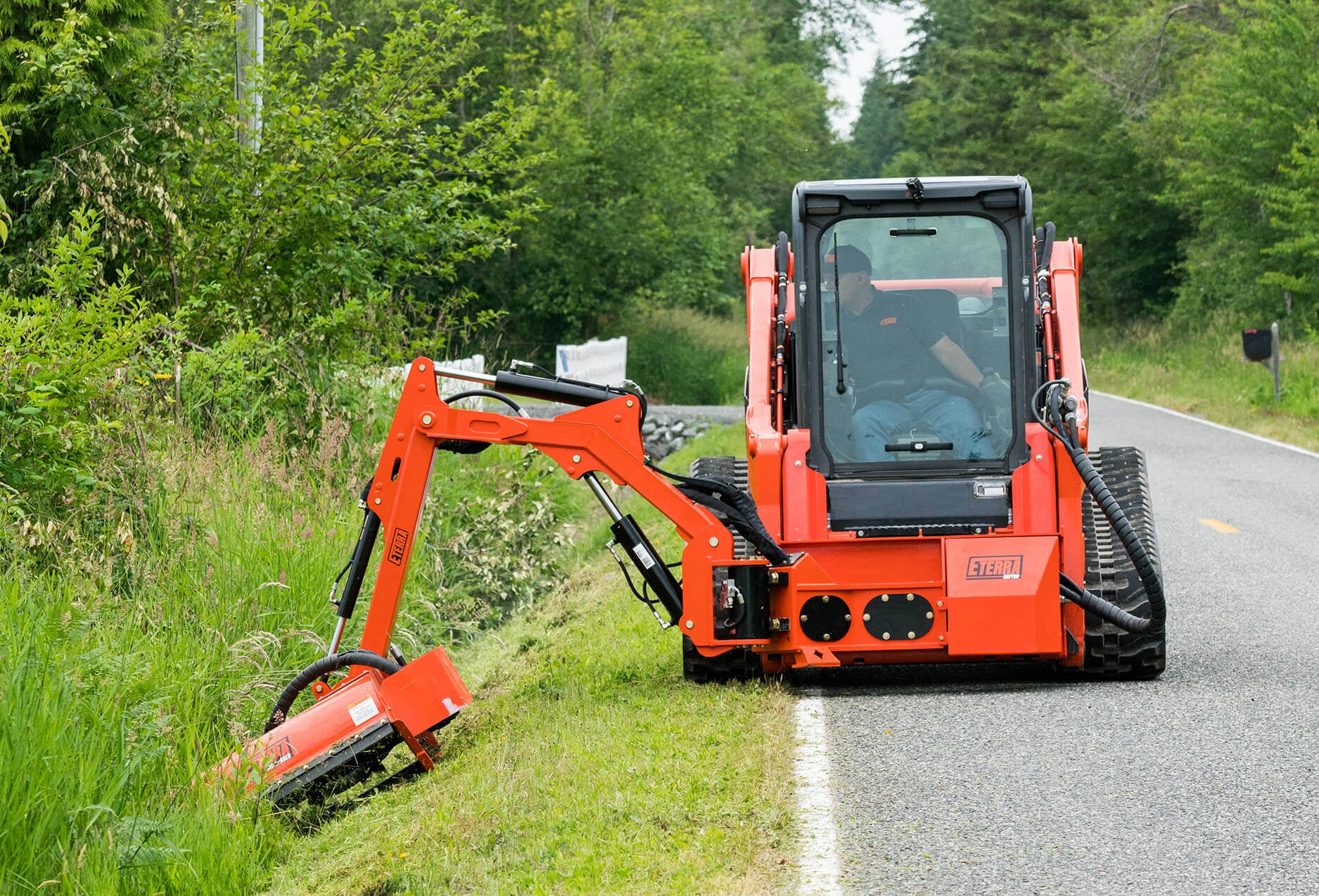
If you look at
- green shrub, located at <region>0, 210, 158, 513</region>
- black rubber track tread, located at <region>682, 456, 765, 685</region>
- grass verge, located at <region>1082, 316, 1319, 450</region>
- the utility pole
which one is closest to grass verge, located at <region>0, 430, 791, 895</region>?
black rubber track tread, located at <region>682, 456, 765, 685</region>

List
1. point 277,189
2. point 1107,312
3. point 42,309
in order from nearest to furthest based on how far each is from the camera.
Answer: point 42,309
point 277,189
point 1107,312

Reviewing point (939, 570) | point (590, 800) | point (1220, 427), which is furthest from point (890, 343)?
point (1220, 427)

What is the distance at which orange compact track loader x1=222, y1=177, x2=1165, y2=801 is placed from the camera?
7086mm

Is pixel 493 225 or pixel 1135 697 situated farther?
pixel 493 225

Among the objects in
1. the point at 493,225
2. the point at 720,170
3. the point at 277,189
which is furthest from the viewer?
the point at 720,170

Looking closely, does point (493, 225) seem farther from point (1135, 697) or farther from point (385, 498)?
point (1135, 697)

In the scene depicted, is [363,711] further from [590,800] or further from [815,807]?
[815,807]

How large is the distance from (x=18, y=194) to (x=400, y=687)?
23.7ft

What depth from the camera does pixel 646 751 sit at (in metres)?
6.55

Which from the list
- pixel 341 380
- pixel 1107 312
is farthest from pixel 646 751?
pixel 1107 312

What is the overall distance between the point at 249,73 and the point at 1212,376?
22681 millimetres

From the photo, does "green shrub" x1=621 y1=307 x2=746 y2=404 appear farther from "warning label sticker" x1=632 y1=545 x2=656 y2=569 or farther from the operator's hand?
"warning label sticker" x1=632 y1=545 x2=656 y2=569

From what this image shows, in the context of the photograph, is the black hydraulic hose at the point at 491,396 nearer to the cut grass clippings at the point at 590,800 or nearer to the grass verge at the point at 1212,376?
the cut grass clippings at the point at 590,800

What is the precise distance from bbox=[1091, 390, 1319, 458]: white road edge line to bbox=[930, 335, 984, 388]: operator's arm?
12154 mm
